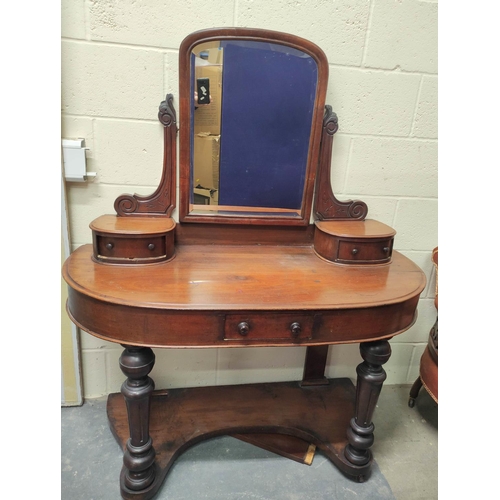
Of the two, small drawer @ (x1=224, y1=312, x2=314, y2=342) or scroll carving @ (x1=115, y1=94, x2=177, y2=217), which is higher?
scroll carving @ (x1=115, y1=94, x2=177, y2=217)

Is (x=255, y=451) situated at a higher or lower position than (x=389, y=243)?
lower

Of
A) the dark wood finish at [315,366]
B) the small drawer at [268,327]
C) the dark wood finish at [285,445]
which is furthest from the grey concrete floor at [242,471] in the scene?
the small drawer at [268,327]

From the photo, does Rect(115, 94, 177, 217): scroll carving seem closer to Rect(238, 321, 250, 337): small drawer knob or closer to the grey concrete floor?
Rect(238, 321, 250, 337): small drawer knob

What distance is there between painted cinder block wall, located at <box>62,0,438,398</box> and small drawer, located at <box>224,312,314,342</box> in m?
0.65

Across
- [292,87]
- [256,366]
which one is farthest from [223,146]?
[256,366]

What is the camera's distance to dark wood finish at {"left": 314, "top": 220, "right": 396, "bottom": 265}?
4.19 ft

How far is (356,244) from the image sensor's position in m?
1.28

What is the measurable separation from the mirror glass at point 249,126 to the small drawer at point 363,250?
0.23m

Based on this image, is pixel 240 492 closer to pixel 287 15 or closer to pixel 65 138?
pixel 65 138

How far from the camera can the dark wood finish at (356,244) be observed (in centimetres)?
128

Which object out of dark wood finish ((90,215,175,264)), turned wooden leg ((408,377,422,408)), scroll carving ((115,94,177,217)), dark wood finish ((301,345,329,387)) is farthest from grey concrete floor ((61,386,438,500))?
scroll carving ((115,94,177,217))

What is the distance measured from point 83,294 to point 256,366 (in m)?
0.97

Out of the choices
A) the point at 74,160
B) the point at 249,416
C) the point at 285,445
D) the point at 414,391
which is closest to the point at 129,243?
the point at 74,160

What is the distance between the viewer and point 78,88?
125cm
